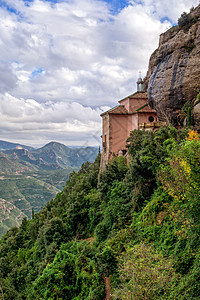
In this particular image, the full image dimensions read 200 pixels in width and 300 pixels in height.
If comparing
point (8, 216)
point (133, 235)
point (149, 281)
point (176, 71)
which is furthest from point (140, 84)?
point (8, 216)

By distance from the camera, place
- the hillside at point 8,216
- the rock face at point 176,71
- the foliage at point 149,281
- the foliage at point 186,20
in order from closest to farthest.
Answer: the foliage at point 149,281 → the rock face at point 176,71 → the foliage at point 186,20 → the hillside at point 8,216

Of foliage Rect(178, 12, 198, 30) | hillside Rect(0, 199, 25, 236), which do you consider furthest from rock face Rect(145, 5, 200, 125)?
hillside Rect(0, 199, 25, 236)

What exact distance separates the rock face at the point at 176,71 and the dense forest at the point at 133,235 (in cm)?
382

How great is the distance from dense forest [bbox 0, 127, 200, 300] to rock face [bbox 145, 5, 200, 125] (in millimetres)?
3816

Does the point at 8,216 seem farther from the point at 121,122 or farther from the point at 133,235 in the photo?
the point at 133,235

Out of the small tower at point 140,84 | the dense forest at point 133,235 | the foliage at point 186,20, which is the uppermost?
the foliage at point 186,20

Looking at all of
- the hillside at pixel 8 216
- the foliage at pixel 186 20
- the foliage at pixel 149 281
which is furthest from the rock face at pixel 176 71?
the hillside at pixel 8 216

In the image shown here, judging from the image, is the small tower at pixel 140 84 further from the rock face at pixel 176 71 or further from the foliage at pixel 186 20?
the foliage at pixel 186 20

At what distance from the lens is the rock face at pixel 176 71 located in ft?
60.0

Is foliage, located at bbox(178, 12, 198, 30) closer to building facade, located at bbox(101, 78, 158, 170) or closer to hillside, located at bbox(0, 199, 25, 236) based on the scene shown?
building facade, located at bbox(101, 78, 158, 170)

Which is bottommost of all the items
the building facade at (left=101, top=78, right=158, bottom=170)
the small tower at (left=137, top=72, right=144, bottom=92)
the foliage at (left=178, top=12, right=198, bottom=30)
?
the building facade at (left=101, top=78, right=158, bottom=170)

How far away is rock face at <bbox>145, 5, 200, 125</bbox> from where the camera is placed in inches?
720

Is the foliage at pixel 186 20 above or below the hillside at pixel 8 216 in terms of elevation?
above

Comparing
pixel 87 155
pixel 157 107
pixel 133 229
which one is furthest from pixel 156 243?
pixel 87 155
